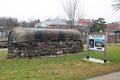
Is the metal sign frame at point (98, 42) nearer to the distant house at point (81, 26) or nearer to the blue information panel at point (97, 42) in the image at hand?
the blue information panel at point (97, 42)

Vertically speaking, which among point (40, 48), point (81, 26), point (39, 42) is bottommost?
point (40, 48)

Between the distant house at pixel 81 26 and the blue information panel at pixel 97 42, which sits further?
the distant house at pixel 81 26

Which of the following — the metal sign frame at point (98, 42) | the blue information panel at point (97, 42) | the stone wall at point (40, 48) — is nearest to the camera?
the metal sign frame at point (98, 42)

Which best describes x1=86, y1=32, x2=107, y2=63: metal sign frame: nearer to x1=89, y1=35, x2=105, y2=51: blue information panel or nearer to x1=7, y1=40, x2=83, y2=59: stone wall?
x1=89, y1=35, x2=105, y2=51: blue information panel

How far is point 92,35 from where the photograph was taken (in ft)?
46.3

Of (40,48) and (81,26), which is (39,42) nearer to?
(40,48)

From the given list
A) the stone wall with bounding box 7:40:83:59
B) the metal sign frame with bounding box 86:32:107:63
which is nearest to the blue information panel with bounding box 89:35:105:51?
the metal sign frame with bounding box 86:32:107:63

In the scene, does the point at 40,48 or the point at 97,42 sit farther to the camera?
the point at 40,48

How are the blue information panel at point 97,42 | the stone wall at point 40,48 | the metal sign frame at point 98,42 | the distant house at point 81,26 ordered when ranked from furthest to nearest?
the distant house at point 81,26, the stone wall at point 40,48, the blue information panel at point 97,42, the metal sign frame at point 98,42

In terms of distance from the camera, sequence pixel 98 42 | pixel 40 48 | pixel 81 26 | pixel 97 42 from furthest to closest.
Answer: pixel 81 26, pixel 40 48, pixel 97 42, pixel 98 42

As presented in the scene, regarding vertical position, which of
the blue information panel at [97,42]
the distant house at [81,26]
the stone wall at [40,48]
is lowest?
the stone wall at [40,48]

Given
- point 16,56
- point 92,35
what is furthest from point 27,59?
point 92,35

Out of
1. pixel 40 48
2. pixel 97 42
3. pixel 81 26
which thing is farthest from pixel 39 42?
pixel 81 26

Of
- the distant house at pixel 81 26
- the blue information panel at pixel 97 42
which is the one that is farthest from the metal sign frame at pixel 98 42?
the distant house at pixel 81 26
